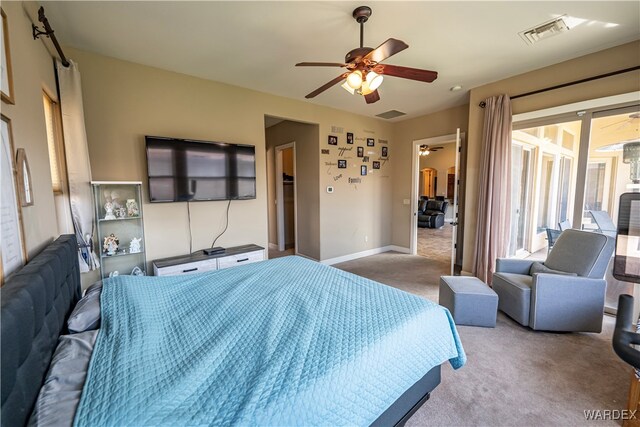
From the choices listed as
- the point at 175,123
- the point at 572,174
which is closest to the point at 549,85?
the point at 572,174

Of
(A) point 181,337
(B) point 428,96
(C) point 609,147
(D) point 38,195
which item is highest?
(B) point 428,96

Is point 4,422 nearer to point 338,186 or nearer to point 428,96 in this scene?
point 338,186

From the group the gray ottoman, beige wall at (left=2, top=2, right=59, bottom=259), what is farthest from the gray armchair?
beige wall at (left=2, top=2, right=59, bottom=259)

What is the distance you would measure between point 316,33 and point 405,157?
353cm

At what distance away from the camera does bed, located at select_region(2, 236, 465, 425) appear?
824 millimetres

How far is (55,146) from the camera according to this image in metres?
2.26

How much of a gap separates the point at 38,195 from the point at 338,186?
3.74 m

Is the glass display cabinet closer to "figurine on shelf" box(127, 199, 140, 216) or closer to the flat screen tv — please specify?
"figurine on shelf" box(127, 199, 140, 216)

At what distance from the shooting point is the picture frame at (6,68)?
1147 millimetres

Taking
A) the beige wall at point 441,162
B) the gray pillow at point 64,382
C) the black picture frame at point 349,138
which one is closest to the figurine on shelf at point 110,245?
the gray pillow at point 64,382

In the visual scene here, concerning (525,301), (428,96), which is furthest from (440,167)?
(525,301)

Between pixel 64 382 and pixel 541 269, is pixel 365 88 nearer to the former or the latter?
pixel 64 382

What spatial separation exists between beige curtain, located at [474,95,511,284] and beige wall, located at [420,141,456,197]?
6.50 metres

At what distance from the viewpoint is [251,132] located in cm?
359
